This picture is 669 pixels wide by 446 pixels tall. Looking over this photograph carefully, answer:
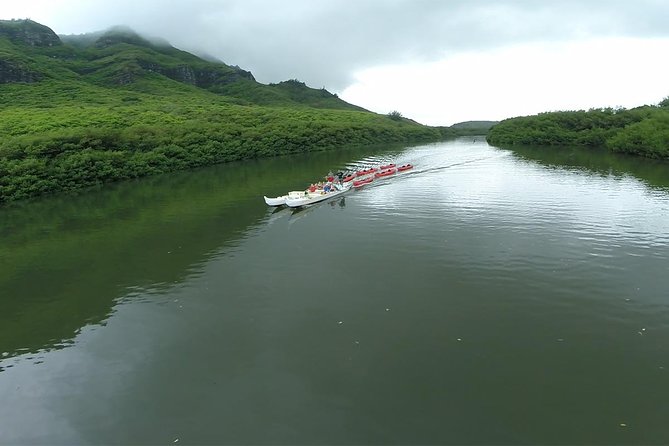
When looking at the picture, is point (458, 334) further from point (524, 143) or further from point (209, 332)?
point (524, 143)

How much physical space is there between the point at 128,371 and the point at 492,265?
19.6 m

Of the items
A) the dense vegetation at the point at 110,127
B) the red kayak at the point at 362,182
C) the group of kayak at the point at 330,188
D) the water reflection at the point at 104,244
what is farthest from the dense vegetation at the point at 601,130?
the water reflection at the point at 104,244

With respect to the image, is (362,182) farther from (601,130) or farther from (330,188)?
(601,130)

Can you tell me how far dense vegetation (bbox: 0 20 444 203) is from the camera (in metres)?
53.4

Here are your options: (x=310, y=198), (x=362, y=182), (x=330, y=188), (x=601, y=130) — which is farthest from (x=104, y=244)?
(x=601, y=130)

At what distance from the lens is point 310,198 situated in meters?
42.0

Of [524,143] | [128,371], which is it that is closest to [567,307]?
[128,371]

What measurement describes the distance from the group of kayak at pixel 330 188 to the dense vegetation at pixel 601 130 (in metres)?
48.6

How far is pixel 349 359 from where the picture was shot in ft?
54.3

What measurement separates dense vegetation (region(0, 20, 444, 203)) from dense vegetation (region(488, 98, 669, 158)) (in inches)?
1570

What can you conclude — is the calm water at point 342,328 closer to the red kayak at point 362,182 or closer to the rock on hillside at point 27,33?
the red kayak at point 362,182

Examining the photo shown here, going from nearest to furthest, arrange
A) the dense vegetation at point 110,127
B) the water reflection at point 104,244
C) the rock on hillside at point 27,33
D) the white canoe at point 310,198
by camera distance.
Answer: the water reflection at point 104,244, the white canoe at point 310,198, the dense vegetation at point 110,127, the rock on hillside at point 27,33

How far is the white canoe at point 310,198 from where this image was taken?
40594 mm

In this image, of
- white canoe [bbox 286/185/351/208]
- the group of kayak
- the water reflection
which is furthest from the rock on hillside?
white canoe [bbox 286/185/351/208]
